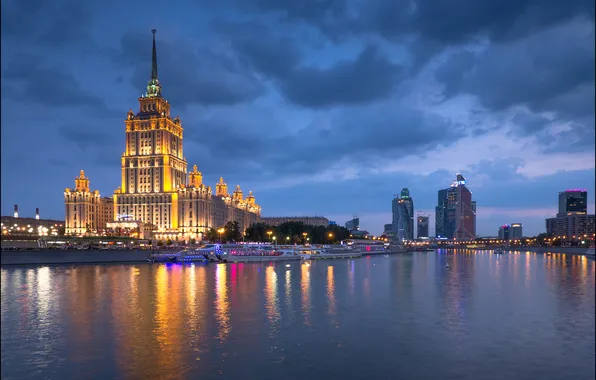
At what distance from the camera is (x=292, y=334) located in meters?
26.1

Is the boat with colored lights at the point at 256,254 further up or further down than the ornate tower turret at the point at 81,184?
further down

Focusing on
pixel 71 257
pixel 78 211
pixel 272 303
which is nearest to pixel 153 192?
pixel 78 211

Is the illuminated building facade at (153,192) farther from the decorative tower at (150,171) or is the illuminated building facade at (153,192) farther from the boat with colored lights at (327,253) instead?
the boat with colored lights at (327,253)

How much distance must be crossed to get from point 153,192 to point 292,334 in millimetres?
149206

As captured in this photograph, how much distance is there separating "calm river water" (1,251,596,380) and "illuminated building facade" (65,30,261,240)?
392ft

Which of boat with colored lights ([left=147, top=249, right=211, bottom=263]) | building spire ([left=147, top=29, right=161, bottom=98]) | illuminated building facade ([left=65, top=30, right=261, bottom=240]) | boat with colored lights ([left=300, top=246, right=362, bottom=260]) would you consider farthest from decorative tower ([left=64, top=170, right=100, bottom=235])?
boat with colored lights ([left=300, top=246, right=362, bottom=260])

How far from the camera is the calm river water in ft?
65.5

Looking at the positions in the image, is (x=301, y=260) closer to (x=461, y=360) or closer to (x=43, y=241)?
(x=43, y=241)

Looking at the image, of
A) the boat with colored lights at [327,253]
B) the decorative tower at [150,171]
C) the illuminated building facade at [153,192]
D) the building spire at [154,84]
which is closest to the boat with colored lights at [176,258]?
the boat with colored lights at [327,253]

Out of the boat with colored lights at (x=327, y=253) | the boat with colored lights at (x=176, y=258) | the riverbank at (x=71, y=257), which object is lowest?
the boat with colored lights at (x=327, y=253)

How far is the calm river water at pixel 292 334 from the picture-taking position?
20.0 m

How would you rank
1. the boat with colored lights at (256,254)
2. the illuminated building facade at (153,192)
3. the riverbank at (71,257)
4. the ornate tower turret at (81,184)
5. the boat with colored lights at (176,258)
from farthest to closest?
the ornate tower turret at (81,184) < the illuminated building facade at (153,192) < the boat with colored lights at (256,254) < the boat with colored lights at (176,258) < the riverbank at (71,257)

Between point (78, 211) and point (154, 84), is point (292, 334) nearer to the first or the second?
point (78, 211)

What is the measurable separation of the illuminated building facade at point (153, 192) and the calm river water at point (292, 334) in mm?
119434
